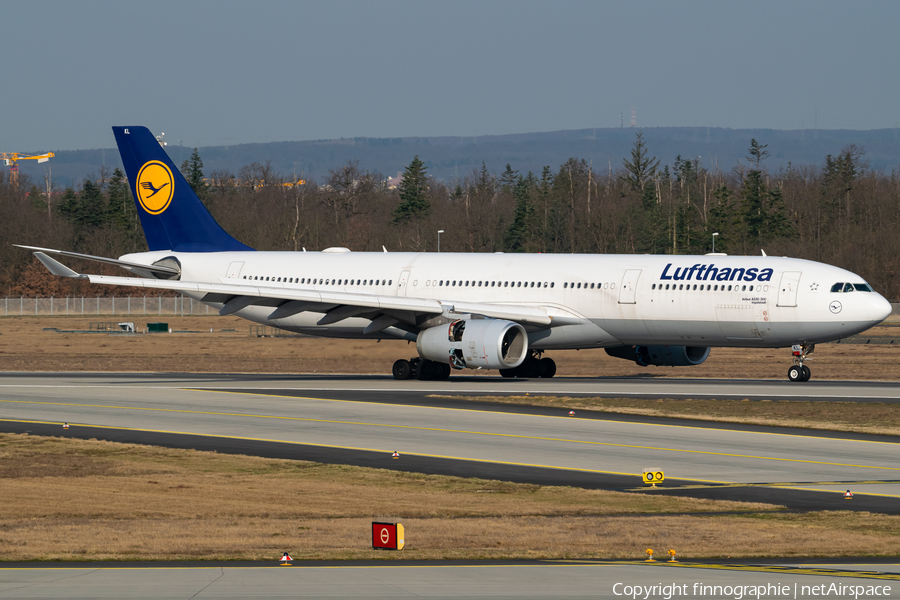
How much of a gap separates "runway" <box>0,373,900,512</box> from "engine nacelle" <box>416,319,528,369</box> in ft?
3.28

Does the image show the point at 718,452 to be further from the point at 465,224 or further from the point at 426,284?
the point at 465,224

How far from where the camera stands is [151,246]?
150ft

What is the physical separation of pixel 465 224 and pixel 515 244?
7.10 metres

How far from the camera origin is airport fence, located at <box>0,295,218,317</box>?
334 ft

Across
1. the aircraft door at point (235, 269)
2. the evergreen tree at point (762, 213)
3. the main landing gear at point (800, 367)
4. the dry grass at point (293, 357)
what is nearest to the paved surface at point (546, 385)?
the main landing gear at point (800, 367)

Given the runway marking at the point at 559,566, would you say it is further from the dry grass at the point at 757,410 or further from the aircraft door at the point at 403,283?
the aircraft door at the point at 403,283

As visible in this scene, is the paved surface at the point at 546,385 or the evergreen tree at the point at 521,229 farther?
the evergreen tree at the point at 521,229

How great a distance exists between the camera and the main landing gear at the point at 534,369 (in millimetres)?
40344

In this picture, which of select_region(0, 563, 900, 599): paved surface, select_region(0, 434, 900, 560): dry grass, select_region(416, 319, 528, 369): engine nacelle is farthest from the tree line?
select_region(0, 563, 900, 599): paved surface

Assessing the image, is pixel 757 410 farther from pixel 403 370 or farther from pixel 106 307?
pixel 106 307

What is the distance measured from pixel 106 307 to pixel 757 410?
3359 inches

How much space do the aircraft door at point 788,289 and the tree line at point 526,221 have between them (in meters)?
74.0

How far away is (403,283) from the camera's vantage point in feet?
134

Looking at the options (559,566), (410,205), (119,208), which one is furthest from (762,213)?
(559,566)
